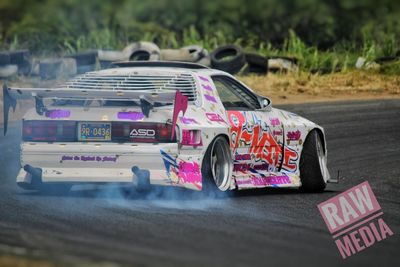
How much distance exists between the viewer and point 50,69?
20.0m

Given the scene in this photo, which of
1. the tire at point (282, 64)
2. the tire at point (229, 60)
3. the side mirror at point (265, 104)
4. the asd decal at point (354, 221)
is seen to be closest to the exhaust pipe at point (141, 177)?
the asd decal at point (354, 221)

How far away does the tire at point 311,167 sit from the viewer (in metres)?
11.1

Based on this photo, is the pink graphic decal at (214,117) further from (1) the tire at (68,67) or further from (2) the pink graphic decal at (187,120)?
(1) the tire at (68,67)

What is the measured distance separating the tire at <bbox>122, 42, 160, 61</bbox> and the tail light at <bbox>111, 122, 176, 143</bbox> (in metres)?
11.7

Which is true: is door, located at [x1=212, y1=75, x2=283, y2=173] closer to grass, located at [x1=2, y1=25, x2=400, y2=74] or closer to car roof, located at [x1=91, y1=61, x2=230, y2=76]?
car roof, located at [x1=91, y1=61, x2=230, y2=76]

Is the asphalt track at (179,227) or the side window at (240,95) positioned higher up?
the side window at (240,95)

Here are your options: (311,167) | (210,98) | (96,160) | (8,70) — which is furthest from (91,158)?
(8,70)

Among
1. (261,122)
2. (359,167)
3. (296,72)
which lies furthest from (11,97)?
(296,72)

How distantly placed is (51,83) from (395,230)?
1244cm

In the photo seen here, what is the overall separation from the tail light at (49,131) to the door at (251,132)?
1493 millimetres

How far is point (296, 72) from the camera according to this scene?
22266 mm

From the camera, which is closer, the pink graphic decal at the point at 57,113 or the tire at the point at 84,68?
the pink graphic decal at the point at 57,113

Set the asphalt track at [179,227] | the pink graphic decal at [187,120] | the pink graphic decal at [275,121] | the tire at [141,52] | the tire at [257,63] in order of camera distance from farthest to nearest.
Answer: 1. the tire at [257,63]
2. the tire at [141,52]
3. the pink graphic decal at [275,121]
4. the pink graphic decal at [187,120]
5. the asphalt track at [179,227]

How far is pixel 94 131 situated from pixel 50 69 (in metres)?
10.8
